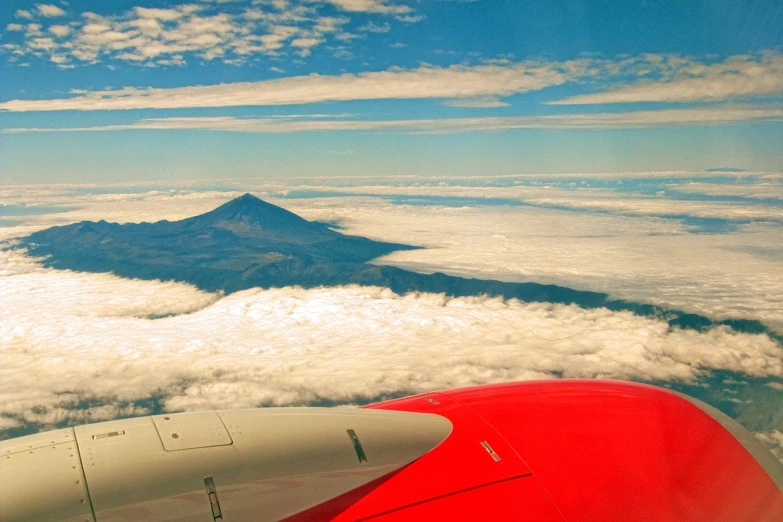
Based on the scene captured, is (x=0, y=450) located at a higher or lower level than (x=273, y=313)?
higher

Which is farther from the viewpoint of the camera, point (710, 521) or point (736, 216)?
point (736, 216)

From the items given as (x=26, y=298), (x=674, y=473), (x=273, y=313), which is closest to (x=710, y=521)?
(x=674, y=473)

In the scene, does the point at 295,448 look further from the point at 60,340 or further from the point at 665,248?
the point at 665,248

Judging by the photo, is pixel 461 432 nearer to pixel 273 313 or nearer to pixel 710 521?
pixel 710 521

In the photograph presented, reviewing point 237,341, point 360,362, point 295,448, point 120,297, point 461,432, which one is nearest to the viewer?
point 295,448

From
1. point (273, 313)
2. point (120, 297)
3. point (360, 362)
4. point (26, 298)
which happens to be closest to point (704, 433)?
point (360, 362)

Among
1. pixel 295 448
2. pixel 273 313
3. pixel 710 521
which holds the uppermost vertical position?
pixel 295 448

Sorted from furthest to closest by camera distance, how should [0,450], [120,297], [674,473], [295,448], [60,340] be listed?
[120,297]
[60,340]
[674,473]
[295,448]
[0,450]
